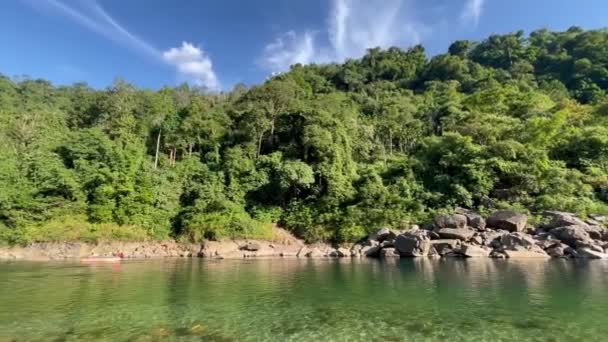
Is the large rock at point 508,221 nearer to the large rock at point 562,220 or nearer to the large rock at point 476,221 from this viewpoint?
the large rock at point 476,221

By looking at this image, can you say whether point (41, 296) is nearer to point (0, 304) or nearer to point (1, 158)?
point (0, 304)

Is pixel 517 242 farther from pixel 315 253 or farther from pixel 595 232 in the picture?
pixel 315 253

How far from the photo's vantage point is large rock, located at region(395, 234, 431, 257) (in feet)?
101

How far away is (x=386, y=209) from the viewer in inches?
1432

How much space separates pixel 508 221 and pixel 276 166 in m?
22.5

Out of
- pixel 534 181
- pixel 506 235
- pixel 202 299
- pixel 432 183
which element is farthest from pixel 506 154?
pixel 202 299

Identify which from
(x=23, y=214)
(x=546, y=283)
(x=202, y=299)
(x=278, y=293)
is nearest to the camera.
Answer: (x=202, y=299)

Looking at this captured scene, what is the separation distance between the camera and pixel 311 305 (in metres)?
13.7

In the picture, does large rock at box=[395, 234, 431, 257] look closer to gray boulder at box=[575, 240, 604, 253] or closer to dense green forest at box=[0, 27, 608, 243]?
dense green forest at box=[0, 27, 608, 243]

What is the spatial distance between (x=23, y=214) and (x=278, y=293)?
3032 centimetres

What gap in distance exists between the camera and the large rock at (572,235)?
28797 millimetres

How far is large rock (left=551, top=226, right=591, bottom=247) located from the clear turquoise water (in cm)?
721

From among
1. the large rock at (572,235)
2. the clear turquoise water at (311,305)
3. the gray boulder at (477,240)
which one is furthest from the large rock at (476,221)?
the clear turquoise water at (311,305)

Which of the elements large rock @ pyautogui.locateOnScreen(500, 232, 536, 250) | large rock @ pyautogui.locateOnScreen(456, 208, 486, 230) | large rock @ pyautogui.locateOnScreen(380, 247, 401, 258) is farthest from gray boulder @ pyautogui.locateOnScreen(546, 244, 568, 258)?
large rock @ pyautogui.locateOnScreen(380, 247, 401, 258)
